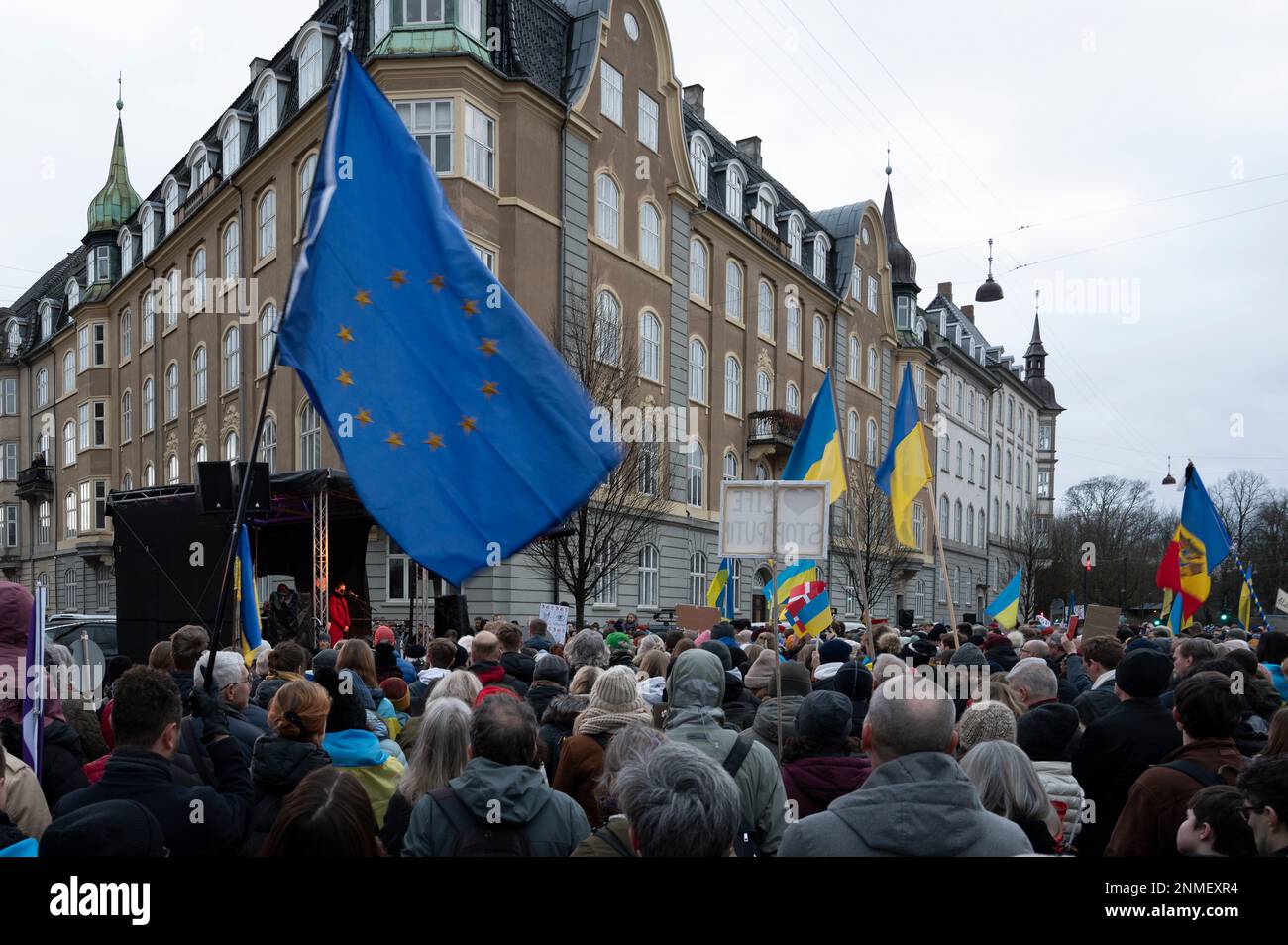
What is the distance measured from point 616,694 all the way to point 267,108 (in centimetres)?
2822

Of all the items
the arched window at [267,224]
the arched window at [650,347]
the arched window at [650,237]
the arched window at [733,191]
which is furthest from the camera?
the arched window at [733,191]

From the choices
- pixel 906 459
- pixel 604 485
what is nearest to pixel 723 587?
pixel 604 485

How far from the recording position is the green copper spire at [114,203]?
152 ft

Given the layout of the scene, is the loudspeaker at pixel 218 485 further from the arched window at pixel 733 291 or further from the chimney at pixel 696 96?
the chimney at pixel 696 96

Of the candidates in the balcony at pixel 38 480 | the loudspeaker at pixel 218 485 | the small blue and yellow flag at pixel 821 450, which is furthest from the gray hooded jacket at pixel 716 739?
the balcony at pixel 38 480

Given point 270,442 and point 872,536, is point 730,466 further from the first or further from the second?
point 270,442

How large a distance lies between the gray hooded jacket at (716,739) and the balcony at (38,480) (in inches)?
2099

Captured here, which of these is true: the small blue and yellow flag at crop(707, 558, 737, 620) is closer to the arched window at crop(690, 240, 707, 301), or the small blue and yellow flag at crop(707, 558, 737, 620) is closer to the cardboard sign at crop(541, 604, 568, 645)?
the cardboard sign at crop(541, 604, 568, 645)

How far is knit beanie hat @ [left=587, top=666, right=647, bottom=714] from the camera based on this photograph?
507cm

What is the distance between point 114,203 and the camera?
46719 millimetres

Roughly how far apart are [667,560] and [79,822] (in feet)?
90.2

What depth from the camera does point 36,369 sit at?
52.8m
